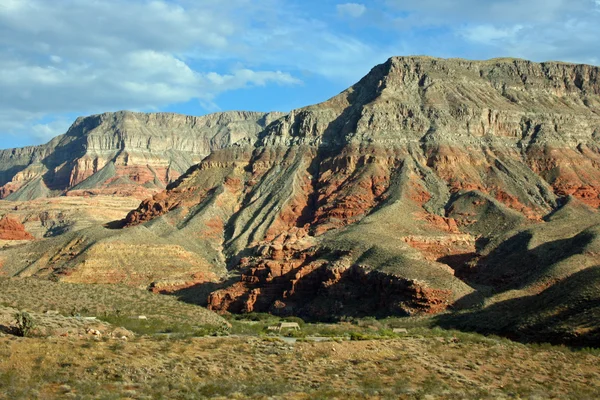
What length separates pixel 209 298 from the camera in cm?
7688

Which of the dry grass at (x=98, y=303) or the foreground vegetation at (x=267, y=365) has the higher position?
the foreground vegetation at (x=267, y=365)

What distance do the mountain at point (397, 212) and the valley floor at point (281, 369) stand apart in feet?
29.1

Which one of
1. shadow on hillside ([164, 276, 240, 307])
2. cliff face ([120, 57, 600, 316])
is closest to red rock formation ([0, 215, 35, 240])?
cliff face ([120, 57, 600, 316])

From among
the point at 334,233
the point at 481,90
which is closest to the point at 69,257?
the point at 334,233

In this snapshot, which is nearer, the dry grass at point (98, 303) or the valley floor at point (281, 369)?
the valley floor at point (281, 369)

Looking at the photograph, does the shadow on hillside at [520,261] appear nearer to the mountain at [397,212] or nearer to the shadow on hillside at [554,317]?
the mountain at [397,212]

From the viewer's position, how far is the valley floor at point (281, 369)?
984 inches

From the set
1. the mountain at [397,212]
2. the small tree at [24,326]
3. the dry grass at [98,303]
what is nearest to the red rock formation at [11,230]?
the mountain at [397,212]

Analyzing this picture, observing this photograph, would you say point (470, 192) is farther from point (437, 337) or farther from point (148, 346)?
point (148, 346)

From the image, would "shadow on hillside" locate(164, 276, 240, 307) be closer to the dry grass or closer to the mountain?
the mountain

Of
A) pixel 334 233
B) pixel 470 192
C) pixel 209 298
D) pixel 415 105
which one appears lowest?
pixel 209 298

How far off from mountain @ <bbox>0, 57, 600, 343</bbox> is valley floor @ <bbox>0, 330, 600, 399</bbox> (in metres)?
8.86

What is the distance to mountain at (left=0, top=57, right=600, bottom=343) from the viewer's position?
225ft

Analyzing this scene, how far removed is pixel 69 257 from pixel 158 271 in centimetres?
1039
